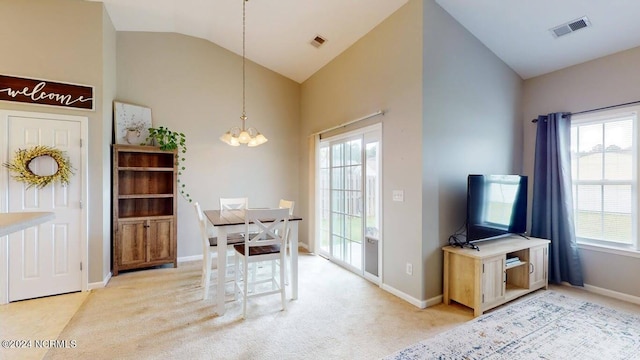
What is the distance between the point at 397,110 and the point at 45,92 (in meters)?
3.90

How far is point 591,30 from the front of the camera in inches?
120

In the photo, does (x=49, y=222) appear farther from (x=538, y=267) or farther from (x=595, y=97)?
(x=595, y=97)

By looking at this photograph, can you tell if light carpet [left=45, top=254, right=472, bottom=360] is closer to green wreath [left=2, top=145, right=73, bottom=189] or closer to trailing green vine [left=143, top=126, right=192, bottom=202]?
green wreath [left=2, top=145, right=73, bottom=189]

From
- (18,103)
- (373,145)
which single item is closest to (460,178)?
(373,145)

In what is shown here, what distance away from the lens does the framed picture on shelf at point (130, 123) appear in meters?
4.11

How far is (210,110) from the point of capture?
15.9 feet

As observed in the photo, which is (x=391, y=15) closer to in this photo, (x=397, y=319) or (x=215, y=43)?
(x=215, y=43)

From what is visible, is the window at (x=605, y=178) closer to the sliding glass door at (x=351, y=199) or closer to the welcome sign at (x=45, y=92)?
the sliding glass door at (x=351, y=199)

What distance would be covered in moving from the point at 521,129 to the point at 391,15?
2.38m

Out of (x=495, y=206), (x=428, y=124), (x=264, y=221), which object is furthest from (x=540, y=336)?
(x=264, y=221)

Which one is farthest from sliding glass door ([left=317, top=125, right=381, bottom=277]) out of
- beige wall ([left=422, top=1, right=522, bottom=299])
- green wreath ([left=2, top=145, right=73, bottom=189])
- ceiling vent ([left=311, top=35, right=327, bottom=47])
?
green wreath ([left=2, top=145, right=73, bottom=189])

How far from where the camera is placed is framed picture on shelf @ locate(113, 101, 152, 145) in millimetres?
4105

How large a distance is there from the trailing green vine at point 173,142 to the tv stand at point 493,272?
Result: 3.83m

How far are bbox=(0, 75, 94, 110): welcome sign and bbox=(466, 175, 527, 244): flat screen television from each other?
4.43 meters
